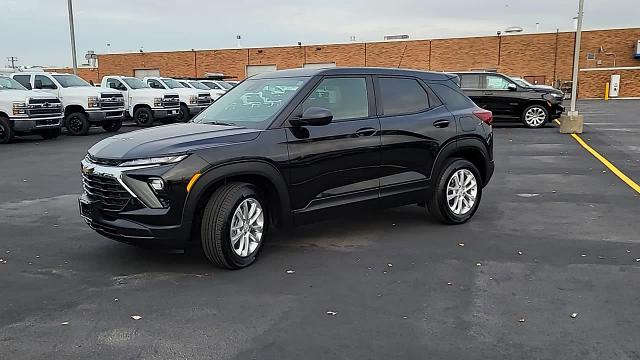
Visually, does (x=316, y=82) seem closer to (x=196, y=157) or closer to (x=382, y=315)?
(x=196, y=157)

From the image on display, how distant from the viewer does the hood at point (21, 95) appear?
16.4 m

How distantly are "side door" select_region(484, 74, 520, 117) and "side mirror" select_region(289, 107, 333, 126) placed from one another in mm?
15130

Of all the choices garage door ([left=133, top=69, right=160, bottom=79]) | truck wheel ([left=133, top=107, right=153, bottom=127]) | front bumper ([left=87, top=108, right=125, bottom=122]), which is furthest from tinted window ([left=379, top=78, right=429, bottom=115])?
garage door ([left=133, top=69, right=160, bottom=79])

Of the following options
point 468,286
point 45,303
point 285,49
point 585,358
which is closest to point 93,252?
point 45,303

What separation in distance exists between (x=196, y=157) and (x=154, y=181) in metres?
0.39

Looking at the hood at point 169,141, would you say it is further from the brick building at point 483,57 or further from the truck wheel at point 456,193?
the brick building at point 483,57

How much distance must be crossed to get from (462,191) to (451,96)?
3.77 ft

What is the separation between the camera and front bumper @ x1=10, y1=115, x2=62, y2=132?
648 inches

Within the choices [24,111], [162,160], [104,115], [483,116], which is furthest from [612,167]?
[104,115]

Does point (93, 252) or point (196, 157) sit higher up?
point (196, 157)

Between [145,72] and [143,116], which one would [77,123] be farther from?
[145,72]

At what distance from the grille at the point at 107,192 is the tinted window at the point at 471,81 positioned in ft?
53.4

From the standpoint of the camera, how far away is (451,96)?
6848 mm

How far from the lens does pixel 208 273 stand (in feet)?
16.5
